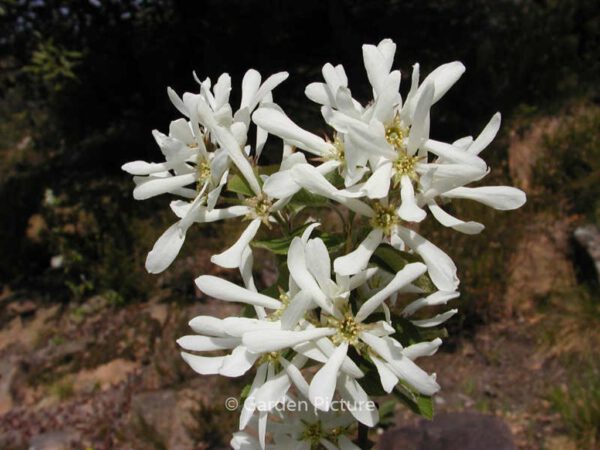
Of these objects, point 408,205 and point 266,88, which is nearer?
point 408,205

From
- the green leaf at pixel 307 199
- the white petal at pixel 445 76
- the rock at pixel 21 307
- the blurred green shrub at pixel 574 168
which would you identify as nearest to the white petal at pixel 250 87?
the green leaf at pixel 307 199

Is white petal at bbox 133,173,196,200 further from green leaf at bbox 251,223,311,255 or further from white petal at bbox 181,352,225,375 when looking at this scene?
white petal at bbox 181,352,225,375

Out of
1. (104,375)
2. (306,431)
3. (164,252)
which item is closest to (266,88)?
(164,252)

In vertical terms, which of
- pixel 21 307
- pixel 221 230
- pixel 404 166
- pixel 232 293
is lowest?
pixel 21 307

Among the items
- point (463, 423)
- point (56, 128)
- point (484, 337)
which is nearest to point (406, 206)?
point (463, 423)

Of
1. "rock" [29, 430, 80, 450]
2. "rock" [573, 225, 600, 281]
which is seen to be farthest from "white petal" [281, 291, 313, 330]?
"rock" [573, 225, 600, 281]

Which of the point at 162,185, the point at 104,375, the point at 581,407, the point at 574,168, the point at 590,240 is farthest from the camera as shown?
the point at 574,168

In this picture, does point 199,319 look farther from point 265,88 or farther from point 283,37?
→ point 283,37

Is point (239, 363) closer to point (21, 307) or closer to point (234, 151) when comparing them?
point (234, 151)
